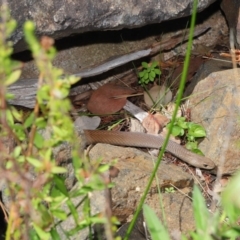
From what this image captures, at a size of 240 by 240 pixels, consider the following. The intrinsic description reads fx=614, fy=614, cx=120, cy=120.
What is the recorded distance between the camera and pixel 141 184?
3531mm

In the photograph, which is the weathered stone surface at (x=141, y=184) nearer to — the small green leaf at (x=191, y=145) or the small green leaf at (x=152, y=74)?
the small green leaf at (x=191, y=145)

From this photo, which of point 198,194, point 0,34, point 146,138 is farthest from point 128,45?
point 0,34

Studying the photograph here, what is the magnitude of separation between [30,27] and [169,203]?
7.77ft

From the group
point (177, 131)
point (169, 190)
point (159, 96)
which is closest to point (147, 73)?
point (159, 96)

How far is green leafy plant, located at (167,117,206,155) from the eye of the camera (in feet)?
13.5

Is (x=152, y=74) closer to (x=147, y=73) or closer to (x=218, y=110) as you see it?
(x=147, y=73)

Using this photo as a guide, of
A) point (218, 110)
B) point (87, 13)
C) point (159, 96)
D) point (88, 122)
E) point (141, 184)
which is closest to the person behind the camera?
point (141, 184)

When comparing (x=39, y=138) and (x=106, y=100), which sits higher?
(x=39, y=138)

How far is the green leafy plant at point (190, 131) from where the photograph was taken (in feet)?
13.5

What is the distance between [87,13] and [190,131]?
3.59 ft

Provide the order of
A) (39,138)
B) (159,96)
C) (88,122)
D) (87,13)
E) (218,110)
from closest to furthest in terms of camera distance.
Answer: (39,138), (87,13), (218,110), (88,122), (159,96)

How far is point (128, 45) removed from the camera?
14.5 ft

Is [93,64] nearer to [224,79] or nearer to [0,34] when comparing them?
[224,79]

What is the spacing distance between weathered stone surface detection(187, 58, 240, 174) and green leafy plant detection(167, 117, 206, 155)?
4 cm
